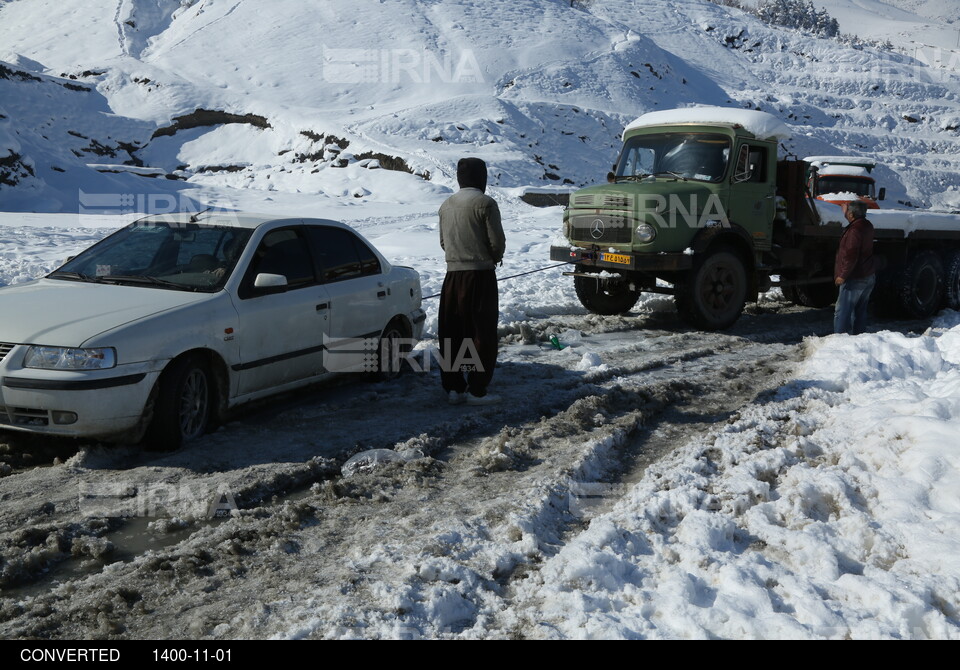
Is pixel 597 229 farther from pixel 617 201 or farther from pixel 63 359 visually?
pixel 63 359

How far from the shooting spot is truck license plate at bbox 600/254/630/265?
1013 centimetres

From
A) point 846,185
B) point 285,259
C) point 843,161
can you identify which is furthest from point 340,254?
point 843,161

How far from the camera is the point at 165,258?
250 inches

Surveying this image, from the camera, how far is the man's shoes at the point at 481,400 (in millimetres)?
6930

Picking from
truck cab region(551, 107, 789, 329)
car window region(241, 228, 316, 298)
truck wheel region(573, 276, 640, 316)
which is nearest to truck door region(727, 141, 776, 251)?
truck cab region(551, 107, 789, 329)

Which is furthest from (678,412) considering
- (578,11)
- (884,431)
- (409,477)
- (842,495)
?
(578,11)

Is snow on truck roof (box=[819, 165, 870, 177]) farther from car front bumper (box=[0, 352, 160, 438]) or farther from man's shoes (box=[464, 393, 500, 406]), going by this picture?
car front bumper (box=[0, 352, 160, 438])

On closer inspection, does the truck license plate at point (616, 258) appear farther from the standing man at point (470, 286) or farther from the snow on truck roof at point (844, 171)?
the snow on truck roof at point (844, 171)

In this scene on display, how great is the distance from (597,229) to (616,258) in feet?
1.95

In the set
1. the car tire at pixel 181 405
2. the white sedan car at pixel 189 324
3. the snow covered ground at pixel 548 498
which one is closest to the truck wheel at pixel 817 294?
the snow covered ground at pixel 548 498

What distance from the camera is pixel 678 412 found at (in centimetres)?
697

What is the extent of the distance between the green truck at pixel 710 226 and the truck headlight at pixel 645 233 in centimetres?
1

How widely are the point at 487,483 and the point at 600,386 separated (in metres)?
2.72
